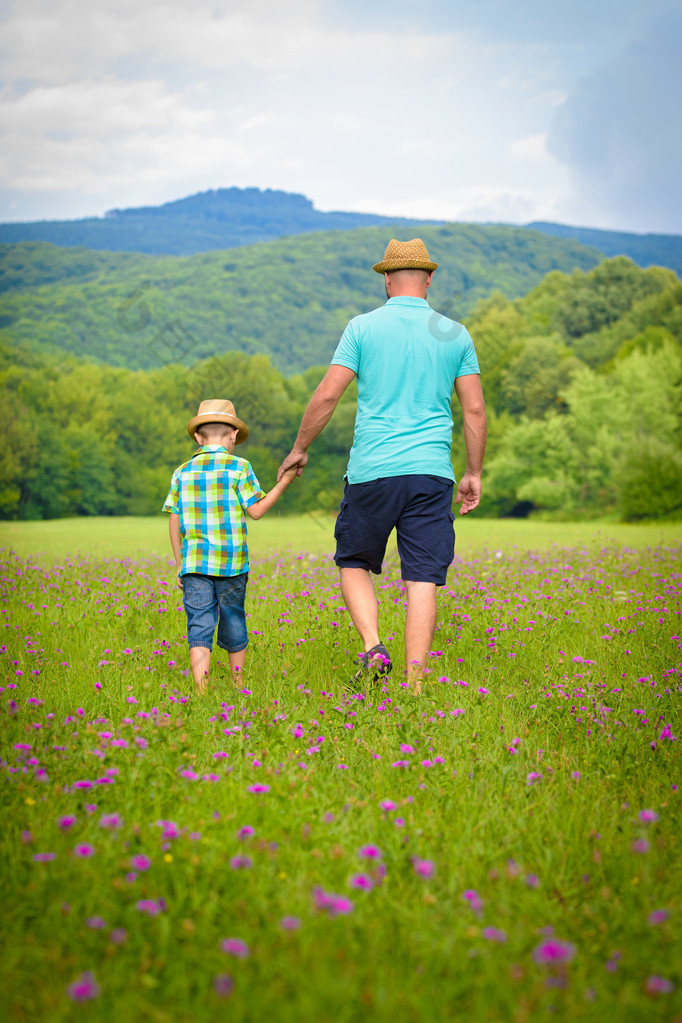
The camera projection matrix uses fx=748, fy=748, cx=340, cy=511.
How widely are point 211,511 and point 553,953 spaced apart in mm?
3404

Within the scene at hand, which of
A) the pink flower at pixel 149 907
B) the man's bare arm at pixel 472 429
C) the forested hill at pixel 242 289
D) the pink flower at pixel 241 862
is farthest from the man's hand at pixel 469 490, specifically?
the forested hill at pixel 242 289

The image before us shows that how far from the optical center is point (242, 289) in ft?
483

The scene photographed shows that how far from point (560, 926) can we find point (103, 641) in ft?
14.2

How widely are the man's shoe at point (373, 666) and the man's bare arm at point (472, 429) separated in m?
1.08

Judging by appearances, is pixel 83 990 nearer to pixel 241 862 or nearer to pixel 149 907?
pixel 149 907

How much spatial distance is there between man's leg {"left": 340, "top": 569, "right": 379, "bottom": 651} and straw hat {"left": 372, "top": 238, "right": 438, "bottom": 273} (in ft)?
6.69

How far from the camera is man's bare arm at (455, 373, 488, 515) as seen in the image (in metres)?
5.02

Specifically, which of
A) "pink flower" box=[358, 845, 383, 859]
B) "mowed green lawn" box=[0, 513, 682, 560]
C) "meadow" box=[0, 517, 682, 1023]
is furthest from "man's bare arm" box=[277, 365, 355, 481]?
"mowed green lawn" box=[0, 513, 682, 560]

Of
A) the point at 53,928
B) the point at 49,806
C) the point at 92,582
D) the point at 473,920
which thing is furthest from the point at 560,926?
the point at 92,582

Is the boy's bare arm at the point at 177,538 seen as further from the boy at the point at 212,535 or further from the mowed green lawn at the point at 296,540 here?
the mowed green lawn at the point at 296,540

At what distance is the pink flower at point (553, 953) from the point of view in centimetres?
194

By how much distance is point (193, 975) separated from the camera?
2.05m

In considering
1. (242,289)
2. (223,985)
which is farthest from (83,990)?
(242,289)

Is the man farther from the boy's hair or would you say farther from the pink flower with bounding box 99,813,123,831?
the pink flower with bounding box 99,813,123,831
